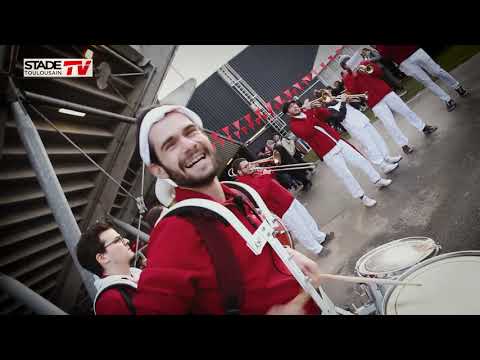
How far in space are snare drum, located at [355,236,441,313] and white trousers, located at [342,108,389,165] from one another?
9.59 ft

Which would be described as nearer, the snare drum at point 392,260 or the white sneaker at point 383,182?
the snare drum at point 392,260

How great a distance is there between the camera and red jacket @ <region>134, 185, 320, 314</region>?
1104 mm

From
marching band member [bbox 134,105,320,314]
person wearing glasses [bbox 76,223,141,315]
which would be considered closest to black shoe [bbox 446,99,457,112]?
marching band member [bbox 134,105,320,314]

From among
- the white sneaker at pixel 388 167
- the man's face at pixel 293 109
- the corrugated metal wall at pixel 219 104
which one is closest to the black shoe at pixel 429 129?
the white sneaker at pixel 388 167

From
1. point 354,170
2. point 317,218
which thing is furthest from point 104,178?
point 354,170

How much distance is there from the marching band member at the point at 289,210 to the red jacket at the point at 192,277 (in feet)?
8.00

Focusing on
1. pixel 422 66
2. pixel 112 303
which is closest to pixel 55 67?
pixel 112 303

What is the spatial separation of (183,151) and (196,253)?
1.65 feet

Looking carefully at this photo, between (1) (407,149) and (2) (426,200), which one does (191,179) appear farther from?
(1) (407,149)

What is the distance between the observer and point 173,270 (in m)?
1.11

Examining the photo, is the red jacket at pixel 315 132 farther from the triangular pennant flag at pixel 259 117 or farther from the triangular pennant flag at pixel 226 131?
the triangular pennant flag at pixel 259 117

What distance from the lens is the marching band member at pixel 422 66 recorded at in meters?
4.35
